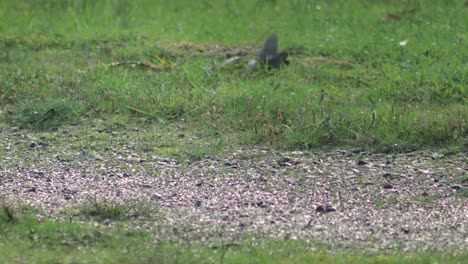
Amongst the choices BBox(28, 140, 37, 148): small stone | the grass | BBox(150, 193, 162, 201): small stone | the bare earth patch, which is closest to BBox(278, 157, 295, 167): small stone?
the bare earth patch

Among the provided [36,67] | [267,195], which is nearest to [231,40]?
[36,67]

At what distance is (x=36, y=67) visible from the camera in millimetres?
7652

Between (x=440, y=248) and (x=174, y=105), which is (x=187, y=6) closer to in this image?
(x=174, y=105)

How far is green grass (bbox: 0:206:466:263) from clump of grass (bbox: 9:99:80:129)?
207cm

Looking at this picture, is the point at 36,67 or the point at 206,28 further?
the point at 206,28

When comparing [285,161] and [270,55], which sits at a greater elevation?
[270,55]

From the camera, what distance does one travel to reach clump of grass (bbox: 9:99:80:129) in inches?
251

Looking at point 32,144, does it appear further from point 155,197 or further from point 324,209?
point 324,209

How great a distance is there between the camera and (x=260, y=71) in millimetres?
7512

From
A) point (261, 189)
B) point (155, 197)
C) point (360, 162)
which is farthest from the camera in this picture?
point (360, 162)

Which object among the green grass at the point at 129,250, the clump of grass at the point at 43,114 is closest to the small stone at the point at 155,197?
the green grass at the point at 129,250

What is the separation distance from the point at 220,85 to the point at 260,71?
0.47m

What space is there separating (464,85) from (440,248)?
303 cm

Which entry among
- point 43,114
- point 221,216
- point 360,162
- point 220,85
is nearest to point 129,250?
point 221,216
